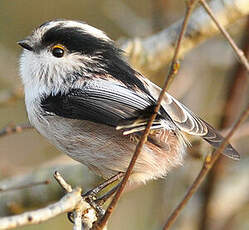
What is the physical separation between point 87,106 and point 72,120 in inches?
5.1

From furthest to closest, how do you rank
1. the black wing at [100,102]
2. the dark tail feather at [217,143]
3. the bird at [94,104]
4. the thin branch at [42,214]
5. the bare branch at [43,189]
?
the bare branch at [43,189] < the dark tail feather at [217,143] < the bird at [94,104] < the black wing at [100,102] < the thin branch at [42,214]

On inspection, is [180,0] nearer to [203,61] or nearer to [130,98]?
[203,61]

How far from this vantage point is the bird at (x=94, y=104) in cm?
269

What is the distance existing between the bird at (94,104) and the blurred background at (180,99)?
0.81 meters

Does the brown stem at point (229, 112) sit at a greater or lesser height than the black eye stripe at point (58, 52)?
lesser

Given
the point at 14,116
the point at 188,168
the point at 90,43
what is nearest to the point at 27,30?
the point at 14,116

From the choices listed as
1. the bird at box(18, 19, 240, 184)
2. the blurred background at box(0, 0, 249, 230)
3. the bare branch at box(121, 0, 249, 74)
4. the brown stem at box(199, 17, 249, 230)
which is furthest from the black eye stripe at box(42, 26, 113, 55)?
the brown stem at box(199, 17, 249, 230)

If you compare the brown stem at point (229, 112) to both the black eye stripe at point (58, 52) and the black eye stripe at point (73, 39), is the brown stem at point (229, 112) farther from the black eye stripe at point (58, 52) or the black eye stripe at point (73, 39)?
the black eye stripe at point (58, 52)

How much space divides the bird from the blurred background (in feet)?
2.65

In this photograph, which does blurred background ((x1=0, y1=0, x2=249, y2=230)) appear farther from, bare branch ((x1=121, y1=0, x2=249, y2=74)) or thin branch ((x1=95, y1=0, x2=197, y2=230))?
thin branch ((x1=95, y1=0, x2=197, y2=230))

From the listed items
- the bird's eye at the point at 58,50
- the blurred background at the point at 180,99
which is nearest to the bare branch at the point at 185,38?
the blurred background at the point at 180,99

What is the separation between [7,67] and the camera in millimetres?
4781

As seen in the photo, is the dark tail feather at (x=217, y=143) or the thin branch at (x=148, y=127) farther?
the dark tail feather at (x=217, y=143)

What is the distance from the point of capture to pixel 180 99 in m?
4.77
